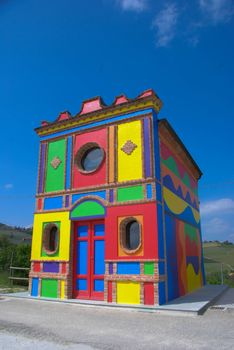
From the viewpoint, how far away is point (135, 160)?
35.9 ft

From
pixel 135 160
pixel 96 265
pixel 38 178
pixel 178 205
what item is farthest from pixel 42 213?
pixel 178 205

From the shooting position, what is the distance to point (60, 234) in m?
11.6

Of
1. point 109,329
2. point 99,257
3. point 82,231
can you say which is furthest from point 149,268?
point 109,329

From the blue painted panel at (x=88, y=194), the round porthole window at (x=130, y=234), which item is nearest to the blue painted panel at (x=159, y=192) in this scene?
the round porthole window at (x=130, y=234)

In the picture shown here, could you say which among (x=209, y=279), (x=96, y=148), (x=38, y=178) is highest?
(x=96, y=148)

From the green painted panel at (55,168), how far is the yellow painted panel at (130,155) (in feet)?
9.12

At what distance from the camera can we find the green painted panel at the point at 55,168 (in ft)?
41.2

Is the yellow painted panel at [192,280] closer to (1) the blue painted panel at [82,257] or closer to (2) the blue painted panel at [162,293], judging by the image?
(2) the blue painted panel at [162,293]

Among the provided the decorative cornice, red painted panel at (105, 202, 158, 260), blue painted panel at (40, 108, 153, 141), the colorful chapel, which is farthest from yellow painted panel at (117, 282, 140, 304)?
the decorative cornice

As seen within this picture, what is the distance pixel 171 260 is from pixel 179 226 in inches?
84.0

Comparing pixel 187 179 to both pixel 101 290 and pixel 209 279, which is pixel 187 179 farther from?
pixel 209 279

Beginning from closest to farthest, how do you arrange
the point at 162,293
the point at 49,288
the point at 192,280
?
the point at 162,293 → the point at 49,288 → the point at 192,280

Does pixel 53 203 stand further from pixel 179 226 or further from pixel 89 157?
pixel 179 226

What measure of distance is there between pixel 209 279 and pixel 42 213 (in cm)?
1496
